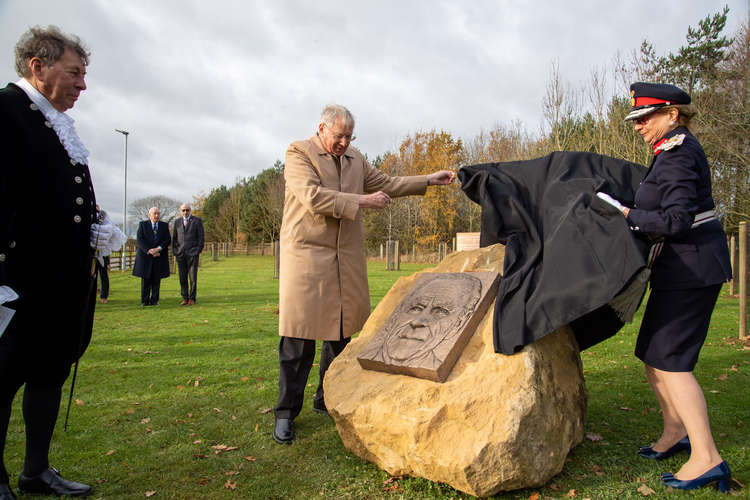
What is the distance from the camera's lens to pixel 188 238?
423 inches

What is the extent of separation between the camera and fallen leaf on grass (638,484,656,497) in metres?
2.75

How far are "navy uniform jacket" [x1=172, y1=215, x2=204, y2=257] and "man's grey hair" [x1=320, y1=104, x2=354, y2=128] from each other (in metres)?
7.92

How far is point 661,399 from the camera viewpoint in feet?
10.4

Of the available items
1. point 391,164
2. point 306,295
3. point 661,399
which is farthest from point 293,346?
point 391,164

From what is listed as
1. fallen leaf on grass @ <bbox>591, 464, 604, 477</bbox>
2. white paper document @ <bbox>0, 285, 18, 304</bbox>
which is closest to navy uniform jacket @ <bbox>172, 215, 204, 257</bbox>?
white paper document @ <bbox>0, 285, 18, 304</bbox>

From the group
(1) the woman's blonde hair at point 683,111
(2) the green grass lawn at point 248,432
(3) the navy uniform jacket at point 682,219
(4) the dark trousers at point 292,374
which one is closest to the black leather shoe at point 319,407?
(2) the green grass lawn at point 248,432

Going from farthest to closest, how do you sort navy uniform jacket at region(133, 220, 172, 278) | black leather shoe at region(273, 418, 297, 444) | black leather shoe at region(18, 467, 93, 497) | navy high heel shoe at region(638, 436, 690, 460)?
navy uniform jacket at region(133, 220, 172, 278)
black leather shoe at region(273, 418, 297, 444)
navy high heel shoe at region(638, 436, 690, 460)
black leather shoe at region(18, 467, 93, 497)

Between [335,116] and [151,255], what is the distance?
26.4 ft

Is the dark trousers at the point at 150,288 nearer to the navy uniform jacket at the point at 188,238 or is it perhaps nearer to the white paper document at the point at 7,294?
the navy uniform jacket at the point at 188,238

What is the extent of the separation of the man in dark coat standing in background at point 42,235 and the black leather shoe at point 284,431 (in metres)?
1.24

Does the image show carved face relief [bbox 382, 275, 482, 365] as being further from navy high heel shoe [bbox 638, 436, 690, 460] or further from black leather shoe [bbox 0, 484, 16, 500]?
black leather shoe [bbox 0, 484, 16, 500]

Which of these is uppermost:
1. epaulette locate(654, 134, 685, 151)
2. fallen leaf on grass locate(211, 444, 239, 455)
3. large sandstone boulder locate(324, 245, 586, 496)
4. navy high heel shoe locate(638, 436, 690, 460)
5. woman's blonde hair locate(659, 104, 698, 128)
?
woman's blonde hair locate(659, 104, 698, 128)

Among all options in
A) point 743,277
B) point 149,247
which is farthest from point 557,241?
point 149,247

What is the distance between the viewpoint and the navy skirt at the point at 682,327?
280cm
